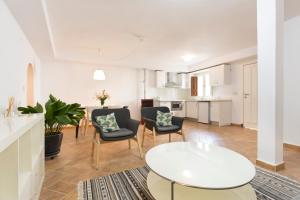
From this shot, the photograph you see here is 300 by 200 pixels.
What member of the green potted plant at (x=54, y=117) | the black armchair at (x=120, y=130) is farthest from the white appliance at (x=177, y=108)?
the green potted plant at (x=54, y=117)

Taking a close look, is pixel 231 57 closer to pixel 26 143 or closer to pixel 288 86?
pixel 288 86

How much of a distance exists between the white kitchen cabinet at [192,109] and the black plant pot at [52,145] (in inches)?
203

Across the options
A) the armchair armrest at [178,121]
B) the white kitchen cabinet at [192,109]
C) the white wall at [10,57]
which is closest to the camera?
the white wall at [10,57]

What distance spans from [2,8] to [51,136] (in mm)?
1807

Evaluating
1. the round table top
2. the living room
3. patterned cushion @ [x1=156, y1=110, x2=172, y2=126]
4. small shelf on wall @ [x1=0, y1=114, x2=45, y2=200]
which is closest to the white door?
the living room

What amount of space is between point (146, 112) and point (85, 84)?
133 inches

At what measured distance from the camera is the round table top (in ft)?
3.95

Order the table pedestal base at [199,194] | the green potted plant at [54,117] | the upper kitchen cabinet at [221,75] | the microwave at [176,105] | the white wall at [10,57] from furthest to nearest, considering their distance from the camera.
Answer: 1. the microwave at [176,105]
2. the upper kitchen cabinet at [221,75]
3. the green potted plant at [54,117]
4. the white wall at [10,57]
5. the table pedestal base at [199,194]

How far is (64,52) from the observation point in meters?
4.73

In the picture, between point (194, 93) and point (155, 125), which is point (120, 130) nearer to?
point (155, 125)

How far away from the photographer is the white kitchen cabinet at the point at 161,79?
22.6ft

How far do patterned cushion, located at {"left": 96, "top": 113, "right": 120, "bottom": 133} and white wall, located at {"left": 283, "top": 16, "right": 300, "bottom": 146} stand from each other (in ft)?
10.5

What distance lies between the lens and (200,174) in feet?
4.32

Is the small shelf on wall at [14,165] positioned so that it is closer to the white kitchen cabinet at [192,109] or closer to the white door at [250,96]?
the white door at [250,96]
